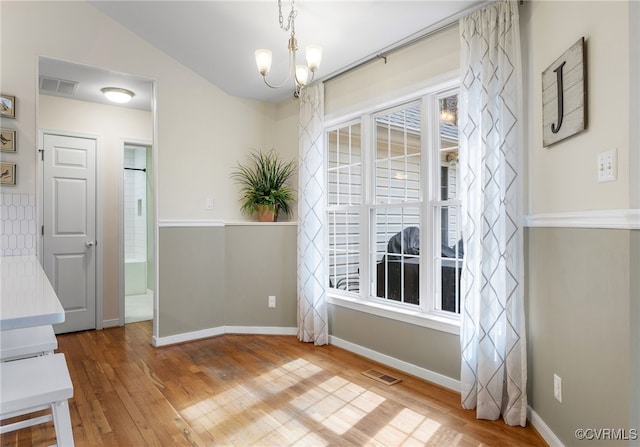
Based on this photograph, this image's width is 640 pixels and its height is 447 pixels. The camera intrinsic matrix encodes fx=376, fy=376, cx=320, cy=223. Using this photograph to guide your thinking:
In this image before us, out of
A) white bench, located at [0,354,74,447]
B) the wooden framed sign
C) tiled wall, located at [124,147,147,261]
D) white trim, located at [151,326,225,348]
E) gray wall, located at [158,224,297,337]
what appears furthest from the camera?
tiled wall, located at [124,147,147,261]

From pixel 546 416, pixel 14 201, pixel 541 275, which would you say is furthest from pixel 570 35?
pixel 14 201

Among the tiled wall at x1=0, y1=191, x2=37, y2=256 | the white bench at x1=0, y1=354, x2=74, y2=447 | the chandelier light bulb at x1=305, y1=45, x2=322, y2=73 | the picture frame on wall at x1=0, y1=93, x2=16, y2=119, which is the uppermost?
the chandelier light bulb at x1=305, y1=45, x2=322, y2=73

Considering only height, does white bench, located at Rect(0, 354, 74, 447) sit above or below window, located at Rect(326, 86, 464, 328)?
below

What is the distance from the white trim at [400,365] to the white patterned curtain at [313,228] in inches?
8.5

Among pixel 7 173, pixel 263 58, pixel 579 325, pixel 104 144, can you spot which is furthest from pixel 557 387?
pixel 104 144

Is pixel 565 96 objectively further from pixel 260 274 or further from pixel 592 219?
pixel 260 274

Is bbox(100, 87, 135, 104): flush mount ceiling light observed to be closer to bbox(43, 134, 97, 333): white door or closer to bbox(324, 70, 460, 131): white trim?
bbox(43, 134, 97, 333): white door

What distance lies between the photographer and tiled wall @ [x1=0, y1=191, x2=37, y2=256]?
2771mm

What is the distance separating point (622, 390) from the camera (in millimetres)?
1433

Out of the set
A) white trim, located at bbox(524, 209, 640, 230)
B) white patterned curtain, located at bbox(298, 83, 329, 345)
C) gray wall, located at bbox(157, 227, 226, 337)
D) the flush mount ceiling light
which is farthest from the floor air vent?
the flush mount ceiling light

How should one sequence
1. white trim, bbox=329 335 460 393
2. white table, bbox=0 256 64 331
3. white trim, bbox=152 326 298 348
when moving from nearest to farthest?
white table, bbox=0 256 64 331 → white trim, bbox=329 335 460 393 → white trim, bbox=152 326 298 348

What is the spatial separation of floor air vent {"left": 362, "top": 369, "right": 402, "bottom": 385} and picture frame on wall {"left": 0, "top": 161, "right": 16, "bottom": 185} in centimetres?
A: 302

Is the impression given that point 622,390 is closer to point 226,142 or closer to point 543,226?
point 543,226

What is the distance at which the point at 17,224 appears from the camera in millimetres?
2816
